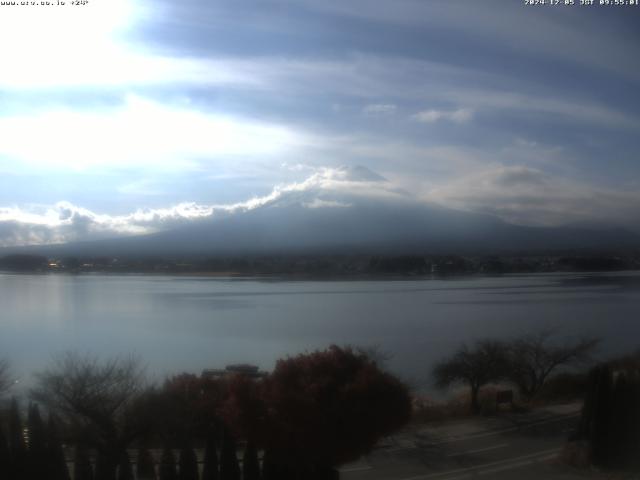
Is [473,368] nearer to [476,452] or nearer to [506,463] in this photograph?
[476,452]

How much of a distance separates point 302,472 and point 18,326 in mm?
7671

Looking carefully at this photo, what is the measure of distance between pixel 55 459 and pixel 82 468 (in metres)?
0.32

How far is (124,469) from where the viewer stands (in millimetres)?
7039

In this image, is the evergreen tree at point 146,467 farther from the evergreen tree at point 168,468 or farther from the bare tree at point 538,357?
the bare tree at point 538,357

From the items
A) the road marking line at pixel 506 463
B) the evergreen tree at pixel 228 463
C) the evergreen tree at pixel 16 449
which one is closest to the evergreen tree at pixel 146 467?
the evergreen tree at pixel 228 463

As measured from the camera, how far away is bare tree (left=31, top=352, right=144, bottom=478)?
735cm

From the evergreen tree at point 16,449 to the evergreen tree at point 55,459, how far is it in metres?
0.23

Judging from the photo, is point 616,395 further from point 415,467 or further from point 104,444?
point 104,444

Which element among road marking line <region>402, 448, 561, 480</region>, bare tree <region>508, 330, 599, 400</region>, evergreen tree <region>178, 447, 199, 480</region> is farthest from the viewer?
bare tree <region>508, 330, 599, 400</region>

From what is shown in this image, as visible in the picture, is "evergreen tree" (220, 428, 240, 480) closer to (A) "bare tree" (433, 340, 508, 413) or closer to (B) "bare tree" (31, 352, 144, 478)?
(B) "bare tree" (31, 352, 144, 478)

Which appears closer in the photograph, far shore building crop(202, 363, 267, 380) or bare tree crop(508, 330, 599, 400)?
far shore building crop(202, 363, 267, 380)

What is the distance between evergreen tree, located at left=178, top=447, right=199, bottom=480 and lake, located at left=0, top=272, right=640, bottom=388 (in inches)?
121

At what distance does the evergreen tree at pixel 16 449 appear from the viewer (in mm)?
6586

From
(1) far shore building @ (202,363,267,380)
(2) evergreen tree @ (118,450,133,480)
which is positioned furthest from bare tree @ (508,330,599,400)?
(2) evergreen tree @ (118,450,133,480)
